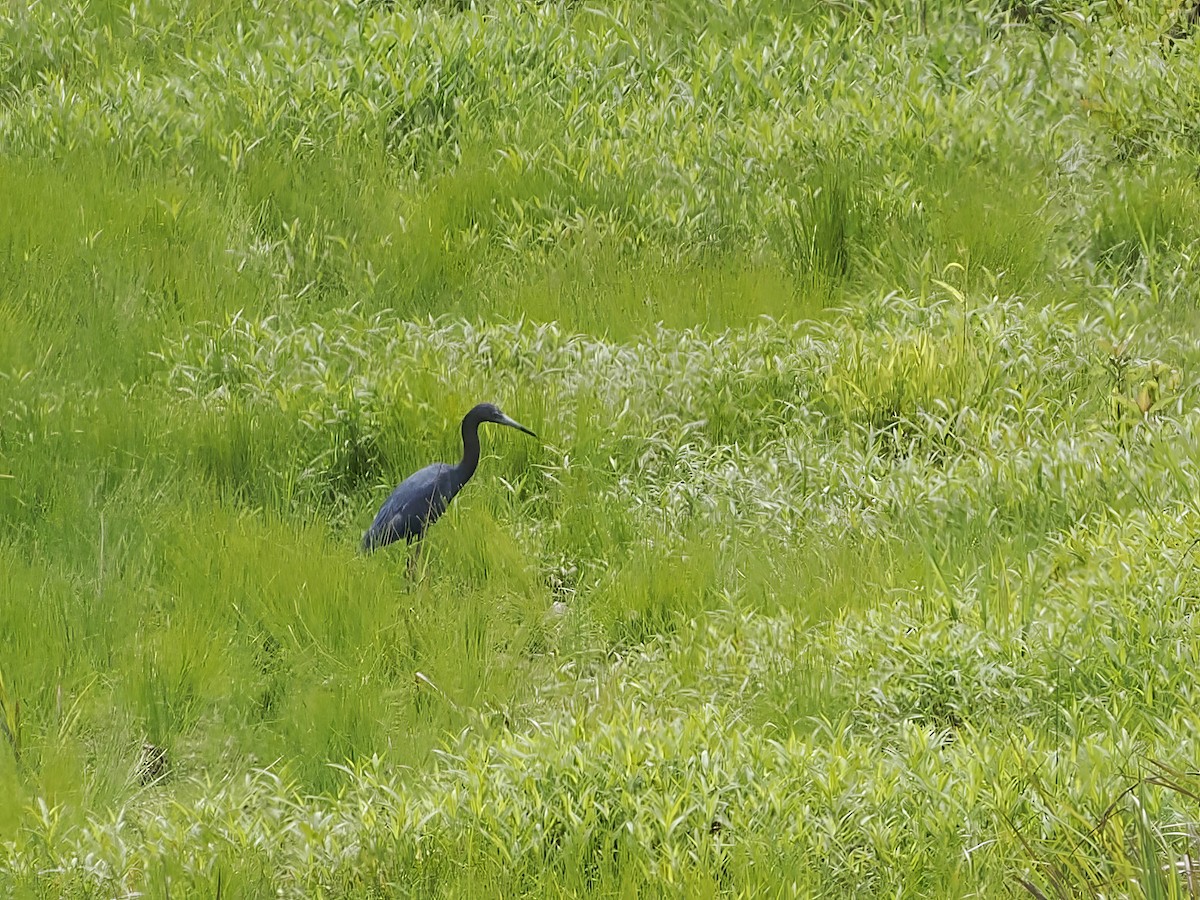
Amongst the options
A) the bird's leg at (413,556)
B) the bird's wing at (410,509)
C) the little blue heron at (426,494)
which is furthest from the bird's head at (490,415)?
the bird's leg at (413,556)

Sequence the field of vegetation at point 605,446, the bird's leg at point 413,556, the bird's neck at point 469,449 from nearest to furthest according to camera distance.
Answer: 1. the field of vegetation at point 605,446
2. the bird's leg at point 413,556
3. the bird's neck at point 469,449

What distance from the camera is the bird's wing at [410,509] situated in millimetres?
4957

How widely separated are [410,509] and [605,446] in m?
0.85

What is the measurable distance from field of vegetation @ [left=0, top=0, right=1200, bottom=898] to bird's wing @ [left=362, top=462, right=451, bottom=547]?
76 millimetres

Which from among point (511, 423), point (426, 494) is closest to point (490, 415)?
point (511, 423)

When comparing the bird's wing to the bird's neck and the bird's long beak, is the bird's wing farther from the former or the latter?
the bird's long beak

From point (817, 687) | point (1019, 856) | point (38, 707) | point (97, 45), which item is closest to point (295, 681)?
point (38, 707)

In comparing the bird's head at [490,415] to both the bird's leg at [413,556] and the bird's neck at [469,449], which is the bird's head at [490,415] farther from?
the bird's leg at [413,556]

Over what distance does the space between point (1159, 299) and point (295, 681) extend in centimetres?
397

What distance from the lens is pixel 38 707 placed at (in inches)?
164

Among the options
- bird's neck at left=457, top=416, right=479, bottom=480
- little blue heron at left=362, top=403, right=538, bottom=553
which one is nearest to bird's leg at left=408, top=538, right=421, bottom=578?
little blue heron at left=362, top=403, right=538, bottom=553

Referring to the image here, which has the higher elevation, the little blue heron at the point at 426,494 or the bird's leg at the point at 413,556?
the little blue heron at the point at 426,494

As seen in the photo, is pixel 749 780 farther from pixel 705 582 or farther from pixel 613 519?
pixel 613 519

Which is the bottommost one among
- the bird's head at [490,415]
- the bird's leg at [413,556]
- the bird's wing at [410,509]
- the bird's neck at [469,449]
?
the bird's leg at [413,556]
